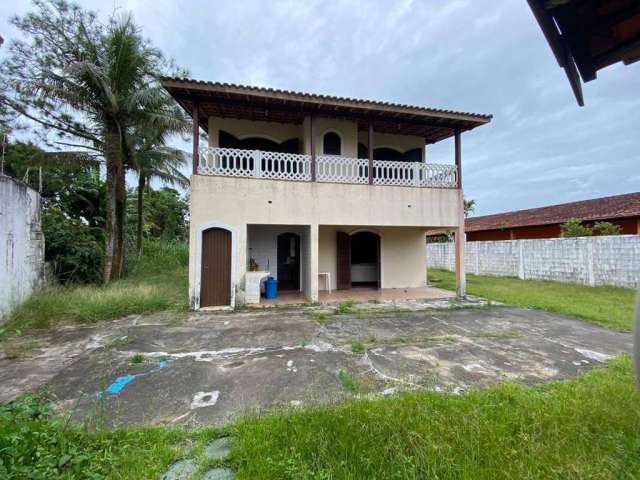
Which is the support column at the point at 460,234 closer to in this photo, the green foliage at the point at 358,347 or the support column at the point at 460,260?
the support column at the point at 460,260

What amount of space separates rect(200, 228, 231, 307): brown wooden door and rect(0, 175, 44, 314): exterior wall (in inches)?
148

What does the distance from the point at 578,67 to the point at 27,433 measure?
5109mm

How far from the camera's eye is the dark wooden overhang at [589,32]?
1.85 metres

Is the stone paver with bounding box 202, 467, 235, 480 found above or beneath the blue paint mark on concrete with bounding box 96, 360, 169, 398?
beneath

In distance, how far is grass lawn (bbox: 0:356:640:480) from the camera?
197 cm

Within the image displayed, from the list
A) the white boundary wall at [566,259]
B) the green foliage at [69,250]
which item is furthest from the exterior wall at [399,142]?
the green foliage at [69,250]

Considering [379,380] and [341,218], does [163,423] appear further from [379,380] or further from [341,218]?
[341,218]

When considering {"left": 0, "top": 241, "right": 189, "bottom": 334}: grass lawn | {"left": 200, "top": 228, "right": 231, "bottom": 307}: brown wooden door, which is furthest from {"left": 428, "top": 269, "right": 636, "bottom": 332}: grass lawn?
{"left": 0, "top": 241, "right": 189, "bottom": 334}: grass lawn

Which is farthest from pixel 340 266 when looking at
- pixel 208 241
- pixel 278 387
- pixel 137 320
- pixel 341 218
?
pixel 278 387

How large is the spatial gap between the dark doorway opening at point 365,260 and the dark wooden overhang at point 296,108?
414 centimetres

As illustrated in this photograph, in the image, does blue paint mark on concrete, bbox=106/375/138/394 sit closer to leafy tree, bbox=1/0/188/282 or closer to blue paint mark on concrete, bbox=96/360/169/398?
blue paint mark on concrete, bbox=96/360/169/398

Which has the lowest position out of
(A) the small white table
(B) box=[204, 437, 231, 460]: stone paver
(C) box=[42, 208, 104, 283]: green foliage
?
(B) box=[204, 437, 231, 460]: stone paver

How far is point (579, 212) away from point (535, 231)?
239 cm

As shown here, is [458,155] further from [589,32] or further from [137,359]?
[137,359]
